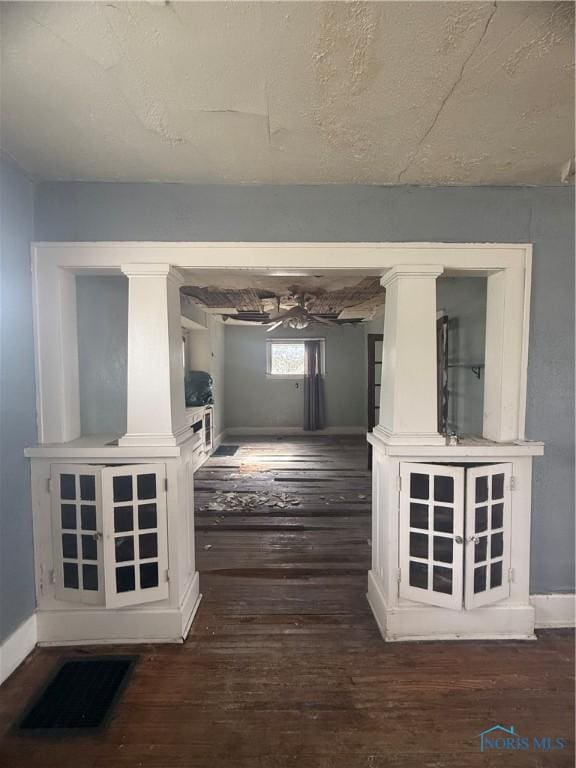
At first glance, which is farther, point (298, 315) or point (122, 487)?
point (298, 315)

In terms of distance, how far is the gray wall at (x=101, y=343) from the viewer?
6.54 ft

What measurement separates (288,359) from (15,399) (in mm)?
6116

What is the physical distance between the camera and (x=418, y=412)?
6.05 feet

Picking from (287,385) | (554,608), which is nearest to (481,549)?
(554,608)

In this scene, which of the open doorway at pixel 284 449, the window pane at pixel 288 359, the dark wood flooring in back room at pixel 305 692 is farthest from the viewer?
the window pane at pixel 288 359

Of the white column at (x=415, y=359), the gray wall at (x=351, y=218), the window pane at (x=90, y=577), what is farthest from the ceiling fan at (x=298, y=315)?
the window pane at (x=90, y=577)

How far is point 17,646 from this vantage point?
1.68 metres

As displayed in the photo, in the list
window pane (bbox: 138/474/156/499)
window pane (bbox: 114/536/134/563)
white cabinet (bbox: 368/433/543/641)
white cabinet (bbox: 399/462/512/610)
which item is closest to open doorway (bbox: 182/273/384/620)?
white cabinet (bbox: 368/433/543/641)

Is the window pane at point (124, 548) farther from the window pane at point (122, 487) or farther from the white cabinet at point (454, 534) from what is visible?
the white cabinet at point (454, 534)

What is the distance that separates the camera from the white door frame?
1813 mm

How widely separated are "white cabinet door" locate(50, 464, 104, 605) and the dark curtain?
580 cm

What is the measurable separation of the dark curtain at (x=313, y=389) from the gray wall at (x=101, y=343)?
18.1 feet

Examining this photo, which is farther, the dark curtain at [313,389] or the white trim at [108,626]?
the dark curtain at [313,389]

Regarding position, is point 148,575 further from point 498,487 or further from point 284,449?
point 284,449
